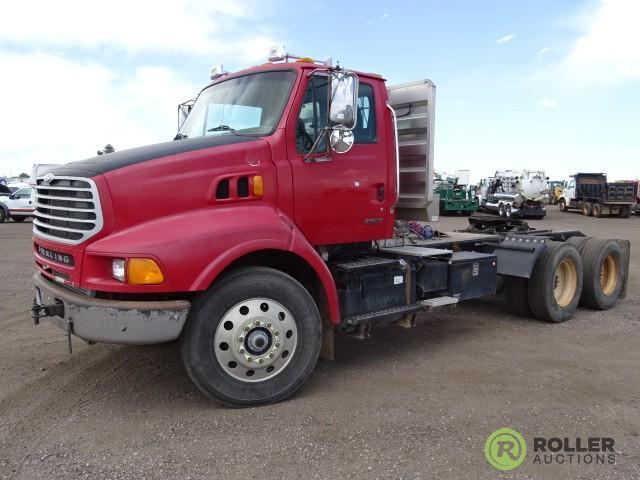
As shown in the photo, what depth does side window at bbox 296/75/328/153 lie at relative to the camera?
4.67 m

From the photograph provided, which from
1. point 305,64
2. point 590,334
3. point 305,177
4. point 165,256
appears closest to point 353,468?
point 165,256

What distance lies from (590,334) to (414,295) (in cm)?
250

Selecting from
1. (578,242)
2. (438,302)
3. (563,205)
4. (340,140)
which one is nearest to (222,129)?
(340,140)

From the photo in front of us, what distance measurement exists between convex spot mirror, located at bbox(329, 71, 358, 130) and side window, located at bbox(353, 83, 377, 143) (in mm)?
520

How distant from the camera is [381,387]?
185 inches

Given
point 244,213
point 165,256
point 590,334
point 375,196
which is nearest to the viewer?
point 165,256

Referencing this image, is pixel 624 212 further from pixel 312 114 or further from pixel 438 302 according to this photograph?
pixel 312 114

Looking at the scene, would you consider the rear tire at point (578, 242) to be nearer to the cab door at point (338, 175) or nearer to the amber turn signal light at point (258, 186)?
the cab door at point (338, 175)

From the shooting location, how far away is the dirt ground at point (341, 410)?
3430mm

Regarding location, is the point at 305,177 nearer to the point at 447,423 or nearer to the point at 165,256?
the point at 165,256

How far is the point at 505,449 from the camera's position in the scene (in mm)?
3643

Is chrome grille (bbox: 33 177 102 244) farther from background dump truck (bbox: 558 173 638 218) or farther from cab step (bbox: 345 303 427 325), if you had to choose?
background dump truck (bbox: 558 173 638 218)

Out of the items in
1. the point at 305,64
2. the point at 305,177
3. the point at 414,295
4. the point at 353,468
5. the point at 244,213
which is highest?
the point at 305,64
